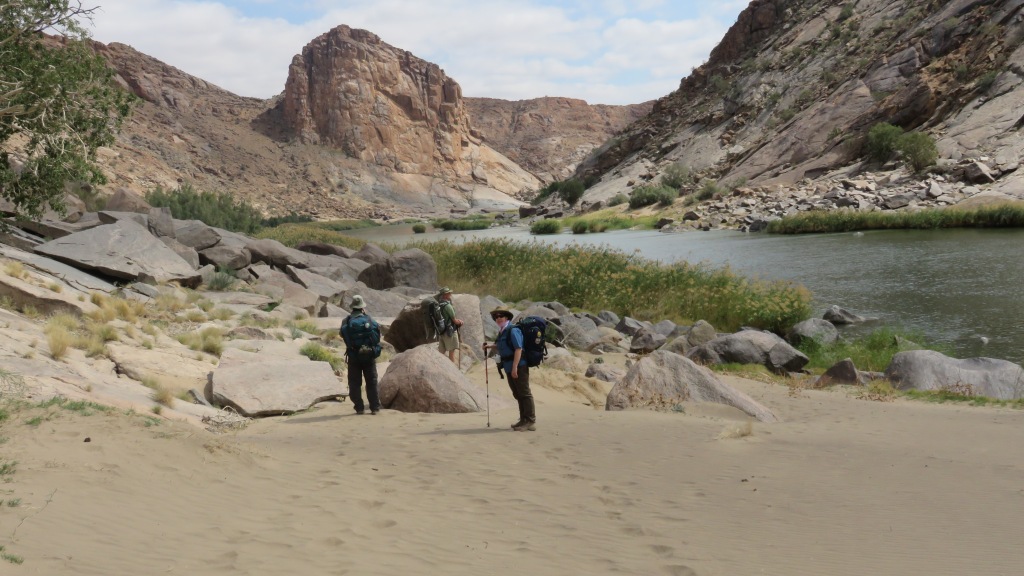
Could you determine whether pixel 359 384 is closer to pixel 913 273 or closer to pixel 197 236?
pixel 197 236

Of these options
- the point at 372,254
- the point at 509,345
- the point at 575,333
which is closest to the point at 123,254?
the point at 372,254

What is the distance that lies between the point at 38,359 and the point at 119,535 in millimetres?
6427

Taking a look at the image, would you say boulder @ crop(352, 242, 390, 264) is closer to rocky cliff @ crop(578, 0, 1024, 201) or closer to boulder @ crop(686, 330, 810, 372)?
boulder @ crop(686, 330, 810, 372)

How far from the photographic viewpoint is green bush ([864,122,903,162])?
51.5m

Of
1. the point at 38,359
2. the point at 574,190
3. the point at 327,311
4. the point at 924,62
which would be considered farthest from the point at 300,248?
the point at 574,190

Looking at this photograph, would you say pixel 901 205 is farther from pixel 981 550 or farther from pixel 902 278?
pixel 981 550

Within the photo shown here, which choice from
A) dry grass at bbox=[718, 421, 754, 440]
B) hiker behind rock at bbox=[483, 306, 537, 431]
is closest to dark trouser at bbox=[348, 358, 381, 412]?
hiker behind rock at bbox=[483, 306, 537, 431]

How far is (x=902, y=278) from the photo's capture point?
2389 centimetres

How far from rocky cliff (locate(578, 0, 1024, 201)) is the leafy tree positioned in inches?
1664

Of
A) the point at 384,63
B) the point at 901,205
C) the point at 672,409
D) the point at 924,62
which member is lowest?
the point at 672,409

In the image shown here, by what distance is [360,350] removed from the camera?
10164 millimetres

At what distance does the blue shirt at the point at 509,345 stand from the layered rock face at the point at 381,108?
139658mm

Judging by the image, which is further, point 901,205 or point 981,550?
point 901,205

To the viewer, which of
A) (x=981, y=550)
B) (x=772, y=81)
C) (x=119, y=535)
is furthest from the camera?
(x=772, y=81)
